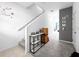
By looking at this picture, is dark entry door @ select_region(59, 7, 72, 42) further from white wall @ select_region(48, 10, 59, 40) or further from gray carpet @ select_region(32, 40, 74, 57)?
gray carpet @ select_region(32, 40, 74, 57)

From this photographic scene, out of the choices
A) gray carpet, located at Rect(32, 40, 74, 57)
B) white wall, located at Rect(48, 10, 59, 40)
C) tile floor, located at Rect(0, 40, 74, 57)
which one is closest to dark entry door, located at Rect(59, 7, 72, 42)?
white wall, located at Rect(48, 10, 59, 40)

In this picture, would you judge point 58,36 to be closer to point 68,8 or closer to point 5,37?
point 68,8

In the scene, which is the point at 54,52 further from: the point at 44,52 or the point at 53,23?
the point at 53,23

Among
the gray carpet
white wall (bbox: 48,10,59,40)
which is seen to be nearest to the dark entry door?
white wall (bbox: 48,10,59,40)

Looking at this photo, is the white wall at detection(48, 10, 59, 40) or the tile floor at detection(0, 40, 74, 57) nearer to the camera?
the tile floor at detection(0, 40, 74, 57)

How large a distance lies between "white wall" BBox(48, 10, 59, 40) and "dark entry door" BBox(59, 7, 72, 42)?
232 mm

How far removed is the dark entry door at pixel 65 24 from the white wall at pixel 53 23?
9.1 inches

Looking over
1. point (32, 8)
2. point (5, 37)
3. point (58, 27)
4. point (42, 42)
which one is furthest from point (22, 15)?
point (58, 27)

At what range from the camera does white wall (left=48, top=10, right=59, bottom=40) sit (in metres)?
4.08

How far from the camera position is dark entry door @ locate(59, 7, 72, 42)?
400 centimetres

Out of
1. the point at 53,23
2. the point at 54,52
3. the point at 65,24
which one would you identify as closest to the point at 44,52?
the point at 54,52

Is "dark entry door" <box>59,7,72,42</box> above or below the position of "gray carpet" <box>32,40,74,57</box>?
above

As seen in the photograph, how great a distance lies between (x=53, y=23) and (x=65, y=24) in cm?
61

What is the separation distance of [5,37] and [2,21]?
1.92 feet
